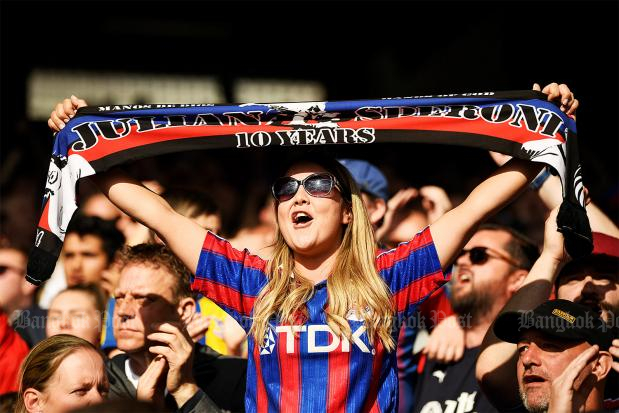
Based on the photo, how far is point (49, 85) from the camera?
38.6ft

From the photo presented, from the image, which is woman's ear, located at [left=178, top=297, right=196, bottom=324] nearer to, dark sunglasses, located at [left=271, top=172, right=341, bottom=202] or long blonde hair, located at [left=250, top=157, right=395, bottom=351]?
long blonde hair, located at [left=250, top=157, right=395, bottom=351]

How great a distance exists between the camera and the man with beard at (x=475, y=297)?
4.76m

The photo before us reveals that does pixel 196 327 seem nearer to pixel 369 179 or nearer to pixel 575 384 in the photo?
pixel 369 179

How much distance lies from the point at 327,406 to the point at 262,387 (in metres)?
0.30

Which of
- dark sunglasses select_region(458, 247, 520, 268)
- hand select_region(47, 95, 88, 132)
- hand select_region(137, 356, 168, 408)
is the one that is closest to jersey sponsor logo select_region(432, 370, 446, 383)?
dark sunglasses select_region(458, 247, 520, 268)

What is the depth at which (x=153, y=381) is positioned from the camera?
166 inches

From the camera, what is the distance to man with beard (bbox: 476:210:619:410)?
4312mm

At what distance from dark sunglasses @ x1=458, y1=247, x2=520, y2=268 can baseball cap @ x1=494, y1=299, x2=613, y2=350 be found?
1.17 meters

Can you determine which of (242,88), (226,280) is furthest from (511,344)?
(242,88)

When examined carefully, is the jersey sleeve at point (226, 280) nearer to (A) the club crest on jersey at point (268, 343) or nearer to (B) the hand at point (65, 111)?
(A) the club crest on jersey at point (268, 343)

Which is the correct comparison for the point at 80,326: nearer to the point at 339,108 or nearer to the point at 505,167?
the point at 339,108

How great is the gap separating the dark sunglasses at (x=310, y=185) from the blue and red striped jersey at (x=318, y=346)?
13.6 inches

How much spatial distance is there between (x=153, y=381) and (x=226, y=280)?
0.67 metres

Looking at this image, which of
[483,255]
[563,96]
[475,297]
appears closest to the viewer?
[563,96]
